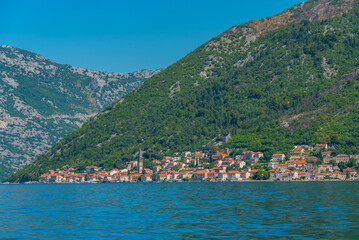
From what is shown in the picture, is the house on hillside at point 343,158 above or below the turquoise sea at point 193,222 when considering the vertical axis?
above

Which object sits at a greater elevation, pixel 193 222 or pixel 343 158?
pixel 343 158

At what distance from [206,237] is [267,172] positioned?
15730cm

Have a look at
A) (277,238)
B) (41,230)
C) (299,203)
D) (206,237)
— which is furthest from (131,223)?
(299,203)

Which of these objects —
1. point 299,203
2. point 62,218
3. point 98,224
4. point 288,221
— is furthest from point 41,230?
point 299,203

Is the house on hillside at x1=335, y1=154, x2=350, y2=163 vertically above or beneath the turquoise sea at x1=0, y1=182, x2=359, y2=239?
above

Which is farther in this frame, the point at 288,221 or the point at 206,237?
the point at 288,221

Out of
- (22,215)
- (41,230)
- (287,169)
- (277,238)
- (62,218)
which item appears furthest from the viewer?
(287,169)

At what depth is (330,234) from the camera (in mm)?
45531

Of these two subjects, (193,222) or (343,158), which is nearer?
(193,222)

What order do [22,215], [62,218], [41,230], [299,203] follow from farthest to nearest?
[299,203] < [22,215] < [62,218] < [41,230]

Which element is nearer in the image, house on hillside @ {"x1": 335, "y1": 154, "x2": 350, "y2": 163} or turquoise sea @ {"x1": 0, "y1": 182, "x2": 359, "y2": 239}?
turquoise sea @ {"x1": 0, "y1": 182, "x2": 359, "y2": 239}

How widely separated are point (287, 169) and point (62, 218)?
478 feet

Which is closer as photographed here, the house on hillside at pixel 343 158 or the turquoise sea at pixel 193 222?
the turquoise sea at pixel 193 222

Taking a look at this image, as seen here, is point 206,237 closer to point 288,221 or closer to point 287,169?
point 288,221
